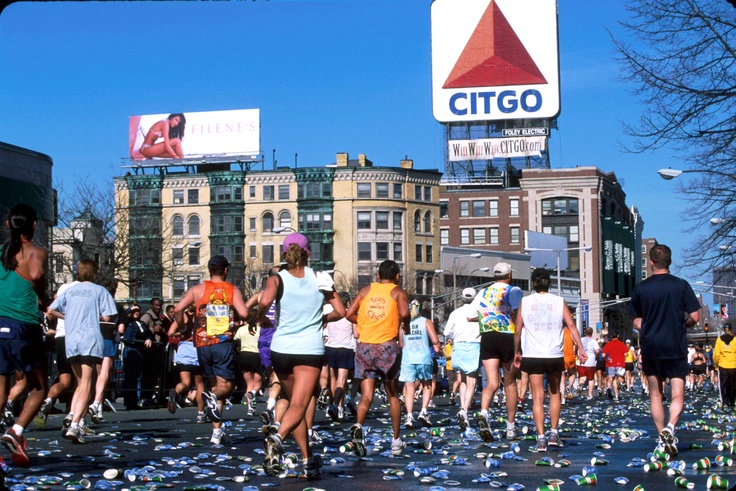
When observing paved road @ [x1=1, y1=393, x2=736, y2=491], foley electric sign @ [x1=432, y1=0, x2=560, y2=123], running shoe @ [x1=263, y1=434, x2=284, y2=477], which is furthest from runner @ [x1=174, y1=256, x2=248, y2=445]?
foley electric sign @ [x1=432, y1=0, x2=560, y2=123]

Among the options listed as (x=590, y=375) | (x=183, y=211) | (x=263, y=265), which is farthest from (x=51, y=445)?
(x=183, y=211)

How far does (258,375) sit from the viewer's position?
18750 millimetres

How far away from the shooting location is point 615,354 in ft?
105

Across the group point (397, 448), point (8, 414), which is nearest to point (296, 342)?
point (397, 448)

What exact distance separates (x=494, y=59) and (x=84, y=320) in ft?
260

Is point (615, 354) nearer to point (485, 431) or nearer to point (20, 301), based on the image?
point (485, 431)

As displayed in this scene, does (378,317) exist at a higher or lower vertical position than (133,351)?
higher

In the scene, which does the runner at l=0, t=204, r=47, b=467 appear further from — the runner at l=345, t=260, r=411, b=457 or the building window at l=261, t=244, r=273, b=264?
the building window at l=261, t=244, r=273, b=264

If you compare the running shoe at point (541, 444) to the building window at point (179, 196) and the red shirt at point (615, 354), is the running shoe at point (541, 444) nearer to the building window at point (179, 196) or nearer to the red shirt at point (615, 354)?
the red shirt at point (615, 354)

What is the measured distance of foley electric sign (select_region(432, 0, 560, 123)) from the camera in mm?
87312

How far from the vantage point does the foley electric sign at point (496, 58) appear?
87.3m

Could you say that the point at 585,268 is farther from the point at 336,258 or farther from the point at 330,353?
the point at 330,353

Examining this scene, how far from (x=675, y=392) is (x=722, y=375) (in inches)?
582

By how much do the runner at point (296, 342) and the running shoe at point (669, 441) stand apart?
328cm
